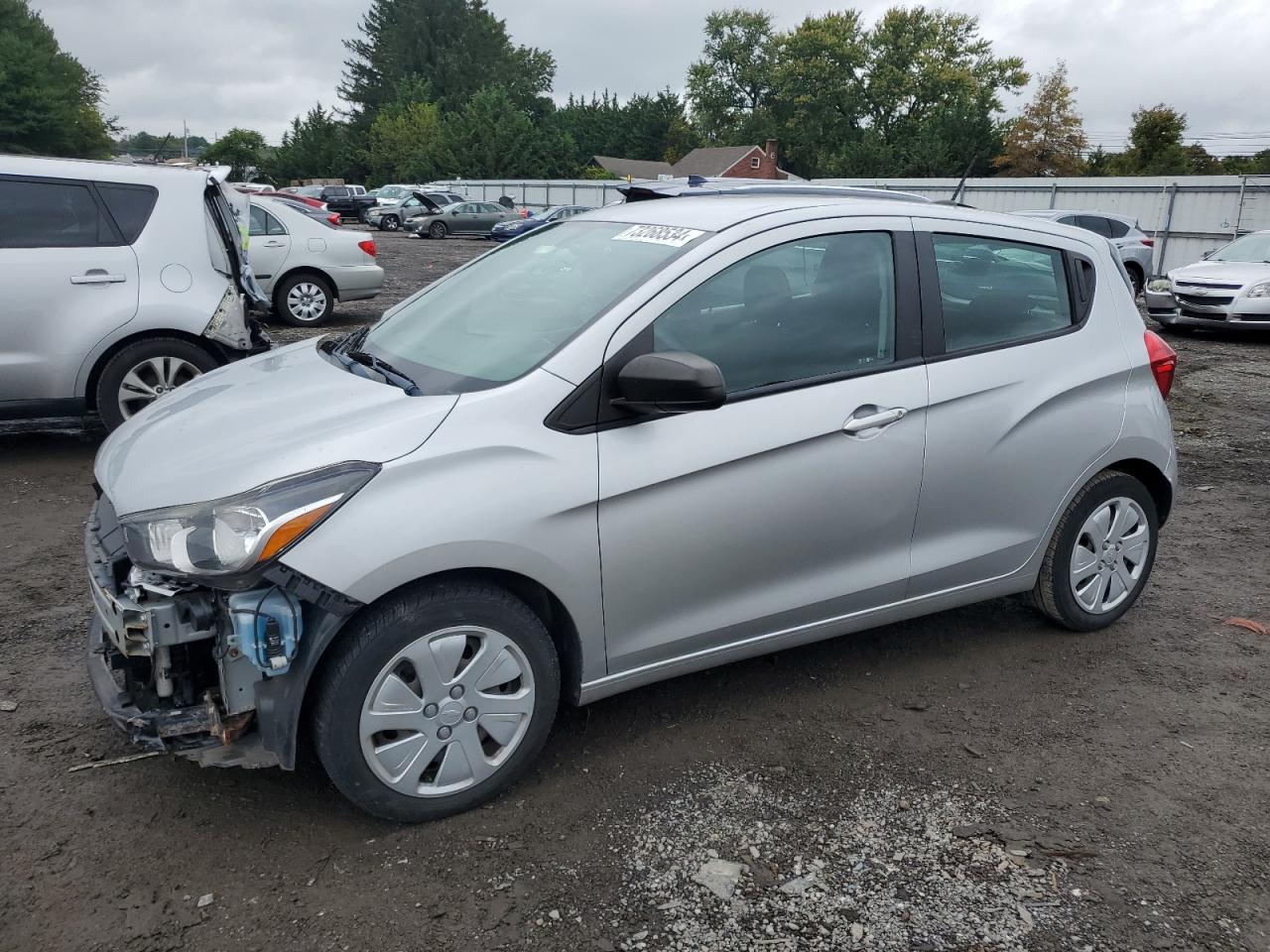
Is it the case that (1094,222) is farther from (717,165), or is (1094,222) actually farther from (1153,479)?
(717,165)

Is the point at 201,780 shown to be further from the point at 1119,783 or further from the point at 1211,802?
the point at 1211,802

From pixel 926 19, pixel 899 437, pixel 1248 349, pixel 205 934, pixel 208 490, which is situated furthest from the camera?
pixel 926 19

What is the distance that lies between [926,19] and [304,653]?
82966 mm

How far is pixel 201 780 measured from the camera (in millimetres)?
3164

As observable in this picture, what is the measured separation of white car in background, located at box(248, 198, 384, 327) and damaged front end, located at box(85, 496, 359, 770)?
10368mm

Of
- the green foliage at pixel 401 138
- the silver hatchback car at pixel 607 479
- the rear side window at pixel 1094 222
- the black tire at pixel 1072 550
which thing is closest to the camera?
the silver hatchback car at pixel 607 479

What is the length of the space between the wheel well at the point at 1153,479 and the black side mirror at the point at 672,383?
2090mm

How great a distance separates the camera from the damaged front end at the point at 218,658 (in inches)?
103

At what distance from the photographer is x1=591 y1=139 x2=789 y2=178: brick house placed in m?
73.9

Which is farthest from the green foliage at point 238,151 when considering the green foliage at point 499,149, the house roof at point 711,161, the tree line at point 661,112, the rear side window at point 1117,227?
the rear side window at point 1117,227

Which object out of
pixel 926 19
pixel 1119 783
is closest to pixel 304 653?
pixel 1119 783

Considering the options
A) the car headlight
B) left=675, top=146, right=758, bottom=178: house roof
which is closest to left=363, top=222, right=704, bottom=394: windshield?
the car headlight

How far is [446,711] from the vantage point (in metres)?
2.86

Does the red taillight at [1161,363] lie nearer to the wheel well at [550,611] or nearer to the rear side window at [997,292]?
the rear side window at [997,292]
